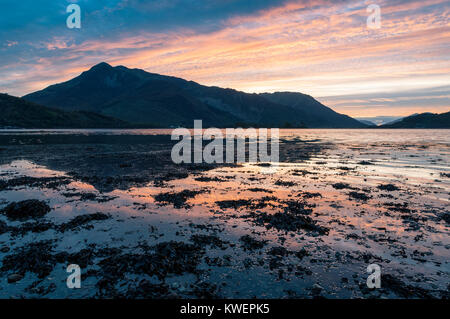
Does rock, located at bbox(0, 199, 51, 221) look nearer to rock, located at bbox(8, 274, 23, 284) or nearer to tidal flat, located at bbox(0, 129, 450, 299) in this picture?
tidal flat, located at bbox(0, 129, 450, 299)

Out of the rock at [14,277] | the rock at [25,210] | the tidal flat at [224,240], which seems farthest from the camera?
the rock at [25,210]

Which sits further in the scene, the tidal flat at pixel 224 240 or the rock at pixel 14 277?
the rock at pixel 14 277

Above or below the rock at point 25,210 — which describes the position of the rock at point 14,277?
below

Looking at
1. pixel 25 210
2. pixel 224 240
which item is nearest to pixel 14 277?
pixel 224 240

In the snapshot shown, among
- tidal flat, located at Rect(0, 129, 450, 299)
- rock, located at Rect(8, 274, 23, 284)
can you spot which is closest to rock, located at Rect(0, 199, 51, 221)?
tidal flat, located at Rect(0, 129, 450, 299)

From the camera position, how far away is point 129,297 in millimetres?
7293

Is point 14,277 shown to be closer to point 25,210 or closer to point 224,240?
point 224,240

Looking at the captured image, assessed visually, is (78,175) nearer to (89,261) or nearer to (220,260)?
(89,261)

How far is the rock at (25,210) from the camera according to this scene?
1361 cm

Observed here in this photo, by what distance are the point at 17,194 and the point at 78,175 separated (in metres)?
7.35

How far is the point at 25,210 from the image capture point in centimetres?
1401

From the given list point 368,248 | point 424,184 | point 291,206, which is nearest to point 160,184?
point 291,206

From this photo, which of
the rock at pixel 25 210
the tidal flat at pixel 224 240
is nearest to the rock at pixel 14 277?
the tidal flat at pixel 224 240

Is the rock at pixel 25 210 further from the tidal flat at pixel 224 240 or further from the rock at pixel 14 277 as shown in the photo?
the rock at pixel 14 277
